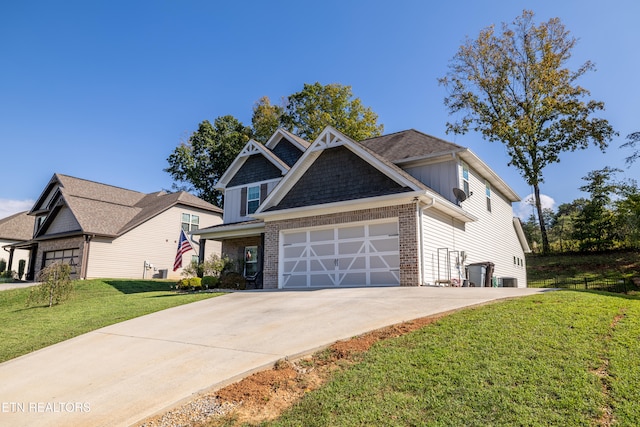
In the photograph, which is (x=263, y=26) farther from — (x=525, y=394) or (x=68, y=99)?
(x=525, y=394)

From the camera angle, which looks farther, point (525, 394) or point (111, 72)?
point (111, 72)

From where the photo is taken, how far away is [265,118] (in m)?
39.8

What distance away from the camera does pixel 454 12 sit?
15.0 metres

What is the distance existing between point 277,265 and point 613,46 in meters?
15.8

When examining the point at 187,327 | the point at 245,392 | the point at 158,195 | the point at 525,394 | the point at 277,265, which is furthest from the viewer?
the point at 158,195

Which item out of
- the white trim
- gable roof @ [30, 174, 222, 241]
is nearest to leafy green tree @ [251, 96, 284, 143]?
gable roof @ [30, 174, 222, 241]

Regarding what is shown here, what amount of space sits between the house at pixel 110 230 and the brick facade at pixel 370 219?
28.0 feet

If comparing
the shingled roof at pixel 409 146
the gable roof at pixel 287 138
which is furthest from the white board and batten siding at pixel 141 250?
the shingled roof at pixel 409 146

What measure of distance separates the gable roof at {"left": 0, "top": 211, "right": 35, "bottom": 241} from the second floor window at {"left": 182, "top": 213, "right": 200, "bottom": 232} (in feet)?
54.3

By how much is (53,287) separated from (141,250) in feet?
40.9

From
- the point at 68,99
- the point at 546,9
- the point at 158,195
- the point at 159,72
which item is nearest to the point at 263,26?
the point at 159,72

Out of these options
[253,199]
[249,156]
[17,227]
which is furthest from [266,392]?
[17,227]

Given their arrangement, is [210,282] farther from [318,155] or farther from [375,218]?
[375,218]

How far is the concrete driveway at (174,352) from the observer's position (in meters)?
5.21
